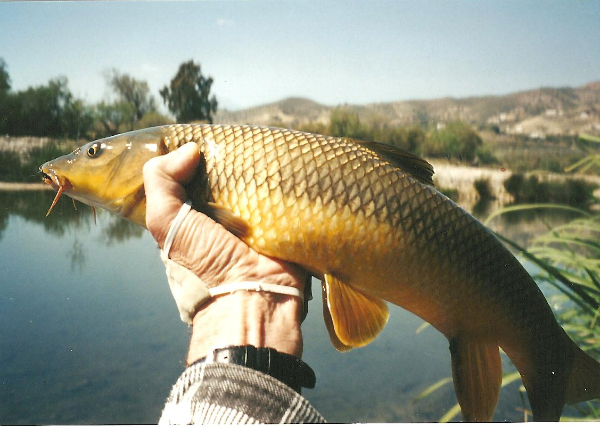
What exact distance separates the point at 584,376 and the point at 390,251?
50cm

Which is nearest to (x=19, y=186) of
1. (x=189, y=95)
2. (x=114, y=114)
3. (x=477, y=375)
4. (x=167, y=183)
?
(x=114, y=114)

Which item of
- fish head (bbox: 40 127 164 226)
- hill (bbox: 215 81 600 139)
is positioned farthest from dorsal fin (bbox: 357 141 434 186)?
hill (bbox: 215 81 600 139)

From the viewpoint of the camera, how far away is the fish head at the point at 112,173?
102 centimetres

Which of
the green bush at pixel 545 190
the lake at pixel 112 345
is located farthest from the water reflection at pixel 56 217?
the green bush at pixel 545 190

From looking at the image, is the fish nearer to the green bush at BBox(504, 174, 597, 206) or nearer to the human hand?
the human hand

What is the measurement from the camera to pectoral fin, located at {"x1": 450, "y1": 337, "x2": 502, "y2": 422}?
0.95m

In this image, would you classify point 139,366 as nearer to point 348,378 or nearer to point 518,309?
point 348,378

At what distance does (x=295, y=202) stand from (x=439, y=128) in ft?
21.4

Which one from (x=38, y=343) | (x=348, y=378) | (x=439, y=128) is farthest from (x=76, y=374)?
(x=439, y=128)

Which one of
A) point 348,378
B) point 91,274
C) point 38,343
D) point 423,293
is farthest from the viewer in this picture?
point 91,274

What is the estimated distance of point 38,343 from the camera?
6.62 m

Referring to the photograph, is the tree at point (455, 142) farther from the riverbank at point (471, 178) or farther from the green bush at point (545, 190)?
the green bush at point (545, 190)

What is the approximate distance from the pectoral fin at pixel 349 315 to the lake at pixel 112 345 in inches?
171

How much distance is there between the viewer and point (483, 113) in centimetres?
618
